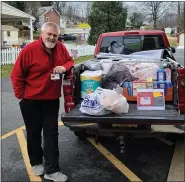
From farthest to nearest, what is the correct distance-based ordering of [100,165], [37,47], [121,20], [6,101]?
[121,20], [6,101], [100,165], [37,47]

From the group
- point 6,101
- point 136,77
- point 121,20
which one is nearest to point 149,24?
point 121,20

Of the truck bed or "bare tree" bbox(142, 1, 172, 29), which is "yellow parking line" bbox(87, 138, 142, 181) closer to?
the truck bed

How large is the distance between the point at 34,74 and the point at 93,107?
80 centimetres

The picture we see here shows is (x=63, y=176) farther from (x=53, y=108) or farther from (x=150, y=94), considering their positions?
(x=150, y=94)

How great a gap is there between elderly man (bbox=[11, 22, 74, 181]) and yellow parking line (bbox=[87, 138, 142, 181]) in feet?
2.64

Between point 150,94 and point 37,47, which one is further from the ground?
point 37,47

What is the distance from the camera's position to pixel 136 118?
375 cm

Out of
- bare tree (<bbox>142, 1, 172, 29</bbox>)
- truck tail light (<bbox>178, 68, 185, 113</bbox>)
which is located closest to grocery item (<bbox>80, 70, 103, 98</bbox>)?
truck tail light (<bbox>178, 68, 185, 113</bbox>)

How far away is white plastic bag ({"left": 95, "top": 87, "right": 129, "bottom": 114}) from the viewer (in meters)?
3.84

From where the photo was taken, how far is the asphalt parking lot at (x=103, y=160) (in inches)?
161

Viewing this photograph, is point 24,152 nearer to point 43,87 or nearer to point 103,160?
point 103,160

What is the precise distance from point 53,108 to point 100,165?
1.09 m

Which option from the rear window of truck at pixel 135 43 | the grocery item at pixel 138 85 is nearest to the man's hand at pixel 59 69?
the grocery item at pixel 138 85

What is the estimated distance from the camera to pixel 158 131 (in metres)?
4.00
